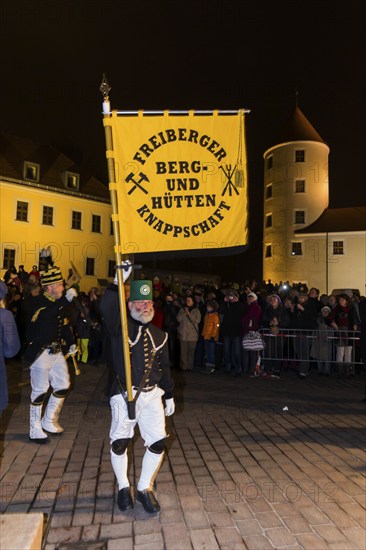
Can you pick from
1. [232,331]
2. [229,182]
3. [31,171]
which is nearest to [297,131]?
[31,171]

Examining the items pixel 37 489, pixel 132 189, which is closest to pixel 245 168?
pixel 132 189

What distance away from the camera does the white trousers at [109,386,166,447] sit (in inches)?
169

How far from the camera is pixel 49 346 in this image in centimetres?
652

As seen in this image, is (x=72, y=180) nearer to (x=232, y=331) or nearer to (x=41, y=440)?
(x=232, y=331)

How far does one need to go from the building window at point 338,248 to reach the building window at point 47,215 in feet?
91.1

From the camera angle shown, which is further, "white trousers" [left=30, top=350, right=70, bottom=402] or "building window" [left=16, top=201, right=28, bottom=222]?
"building window" [left=16, top=201, right=28, bottom=222]

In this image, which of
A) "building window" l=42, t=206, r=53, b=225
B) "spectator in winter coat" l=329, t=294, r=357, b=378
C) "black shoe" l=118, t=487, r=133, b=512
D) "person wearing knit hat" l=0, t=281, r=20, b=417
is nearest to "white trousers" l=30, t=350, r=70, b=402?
"person wearing knit hat" l=0, t=281, r=20, b=417

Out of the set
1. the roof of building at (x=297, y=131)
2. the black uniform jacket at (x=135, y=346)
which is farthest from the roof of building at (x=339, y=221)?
the black uniform jacket at (x=135, y=346)

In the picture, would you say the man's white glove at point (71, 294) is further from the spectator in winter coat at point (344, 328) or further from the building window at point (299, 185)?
the building window at point (299, 185)

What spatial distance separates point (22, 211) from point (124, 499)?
1548 inches

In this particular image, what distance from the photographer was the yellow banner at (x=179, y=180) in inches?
173

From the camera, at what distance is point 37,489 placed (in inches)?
184

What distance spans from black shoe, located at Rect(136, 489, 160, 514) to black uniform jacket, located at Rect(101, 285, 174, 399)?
0.89m

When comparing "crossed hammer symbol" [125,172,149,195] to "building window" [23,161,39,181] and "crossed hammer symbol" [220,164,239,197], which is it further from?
"building window" [23,161,39,181]
